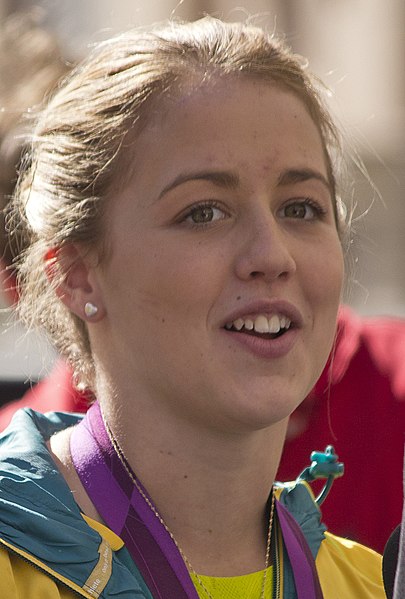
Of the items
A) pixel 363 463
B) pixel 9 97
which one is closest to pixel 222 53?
pixel 9 97

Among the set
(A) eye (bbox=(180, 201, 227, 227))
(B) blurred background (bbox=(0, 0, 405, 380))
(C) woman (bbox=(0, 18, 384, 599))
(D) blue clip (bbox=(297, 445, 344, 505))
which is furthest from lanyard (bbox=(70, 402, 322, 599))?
(B) blurred background (bbox=(0, 0, 405, 380))

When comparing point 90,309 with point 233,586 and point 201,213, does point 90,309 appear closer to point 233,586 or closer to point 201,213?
point 201,213

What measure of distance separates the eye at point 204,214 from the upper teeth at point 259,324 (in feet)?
0.60

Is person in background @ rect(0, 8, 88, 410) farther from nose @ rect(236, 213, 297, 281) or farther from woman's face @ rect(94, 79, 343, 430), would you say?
nose @ rect(236, 213, 297, 281)

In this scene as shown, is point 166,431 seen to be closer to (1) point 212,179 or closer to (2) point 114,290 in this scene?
(2) point 114,290

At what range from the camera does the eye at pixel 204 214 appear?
6.45 ft

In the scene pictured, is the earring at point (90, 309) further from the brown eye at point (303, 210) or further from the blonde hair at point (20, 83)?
the blonde hair at point (20, 83)

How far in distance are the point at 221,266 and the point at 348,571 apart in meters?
0.69

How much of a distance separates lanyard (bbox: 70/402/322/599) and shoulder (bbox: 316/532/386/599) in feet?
0.25

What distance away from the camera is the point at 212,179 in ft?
6.46

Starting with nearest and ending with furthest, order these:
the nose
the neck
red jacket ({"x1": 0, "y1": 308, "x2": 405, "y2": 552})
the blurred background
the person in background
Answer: the nose < the neck < the person in background < red jacket ({"x1": 0, "y1": 308, "x2": 405, "y2": 552}) < the blurred background

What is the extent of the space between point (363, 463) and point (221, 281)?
133 cm

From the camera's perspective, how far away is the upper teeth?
75.1 inches

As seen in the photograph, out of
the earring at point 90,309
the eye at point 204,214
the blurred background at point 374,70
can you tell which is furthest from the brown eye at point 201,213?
the blurred background at point 374,70
